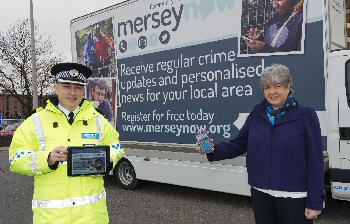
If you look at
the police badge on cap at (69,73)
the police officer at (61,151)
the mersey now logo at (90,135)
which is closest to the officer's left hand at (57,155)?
the police officer at (61,151)

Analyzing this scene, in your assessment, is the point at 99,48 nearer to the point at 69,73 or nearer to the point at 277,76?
the point at 69,73

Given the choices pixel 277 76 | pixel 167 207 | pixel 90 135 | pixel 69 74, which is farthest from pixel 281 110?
pixel 167 207

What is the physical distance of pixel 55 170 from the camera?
94.4 inches

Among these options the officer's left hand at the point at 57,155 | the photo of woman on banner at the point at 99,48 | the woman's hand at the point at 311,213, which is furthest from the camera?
the photo of woman on banner at the point at 99,48

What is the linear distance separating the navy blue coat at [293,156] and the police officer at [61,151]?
1.06 m

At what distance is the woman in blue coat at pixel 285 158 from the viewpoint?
8.17 feet

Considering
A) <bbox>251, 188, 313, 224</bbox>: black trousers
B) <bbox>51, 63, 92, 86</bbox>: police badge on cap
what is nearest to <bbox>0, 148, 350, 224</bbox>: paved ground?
<bbox>251, 188, 313, 224</bbox>: black trousers

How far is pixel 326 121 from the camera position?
14.9 ft

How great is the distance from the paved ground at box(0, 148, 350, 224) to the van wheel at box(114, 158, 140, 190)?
0.45 feet

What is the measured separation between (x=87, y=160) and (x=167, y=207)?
391 cm

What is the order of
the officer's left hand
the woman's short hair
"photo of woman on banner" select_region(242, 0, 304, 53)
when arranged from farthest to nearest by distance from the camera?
1. "photo of woman on banner" select_region(242, 0, 304, 53)
2. the woman's short hair
3. the officer's left hand

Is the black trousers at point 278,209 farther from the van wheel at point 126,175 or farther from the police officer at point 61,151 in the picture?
the van wheel at point 126,175

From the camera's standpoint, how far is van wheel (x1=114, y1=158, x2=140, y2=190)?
7070 millimetres

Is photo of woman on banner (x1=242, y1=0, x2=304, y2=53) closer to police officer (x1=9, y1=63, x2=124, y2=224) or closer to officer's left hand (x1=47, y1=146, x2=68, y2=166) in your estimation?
police officer (x1=9, y1=63, x2=124, y2=224)
